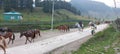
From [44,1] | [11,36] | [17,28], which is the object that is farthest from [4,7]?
[11,36]

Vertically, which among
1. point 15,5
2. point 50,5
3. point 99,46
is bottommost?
point 99,46

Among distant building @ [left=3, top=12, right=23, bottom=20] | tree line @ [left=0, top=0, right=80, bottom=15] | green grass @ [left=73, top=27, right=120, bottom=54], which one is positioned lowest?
distant building @ [left=3, top=12, right=23, bottom=20]

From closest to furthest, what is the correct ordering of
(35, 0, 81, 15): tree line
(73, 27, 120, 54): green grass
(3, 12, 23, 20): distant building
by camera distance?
(73, 27, 120, 54): green grass → (3, 12, 23, 20): distant building → (35, 0, 81, 15): tree line

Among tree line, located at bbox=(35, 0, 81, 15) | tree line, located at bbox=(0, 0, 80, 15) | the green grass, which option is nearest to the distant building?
tree line, located at bbox=(0, 0, 80, 15)

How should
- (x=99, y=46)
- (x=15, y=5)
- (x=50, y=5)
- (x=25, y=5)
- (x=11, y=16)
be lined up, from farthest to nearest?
1. (x=50, y=5)
2. (x=25, y=5)
3. (x=15, y=5)
4. (x=11, y=16)
5. (x=99, y=46)

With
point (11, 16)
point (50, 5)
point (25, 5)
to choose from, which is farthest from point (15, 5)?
point (11, 16)

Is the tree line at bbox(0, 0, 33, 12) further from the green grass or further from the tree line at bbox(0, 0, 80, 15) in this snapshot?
the green grass

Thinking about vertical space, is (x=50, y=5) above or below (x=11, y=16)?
above

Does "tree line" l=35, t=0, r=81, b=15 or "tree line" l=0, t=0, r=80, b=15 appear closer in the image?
"tree line" l=0, t=0, r=80, b=15

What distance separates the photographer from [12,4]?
107 meters

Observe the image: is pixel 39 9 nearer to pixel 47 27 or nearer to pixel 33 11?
pixel 33 11

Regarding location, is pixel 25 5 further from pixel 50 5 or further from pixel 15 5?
pixel 50 5

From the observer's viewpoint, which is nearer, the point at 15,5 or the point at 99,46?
the point at 99,46

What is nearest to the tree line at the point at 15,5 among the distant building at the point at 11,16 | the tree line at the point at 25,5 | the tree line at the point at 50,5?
the tree line at the point at 25,5
